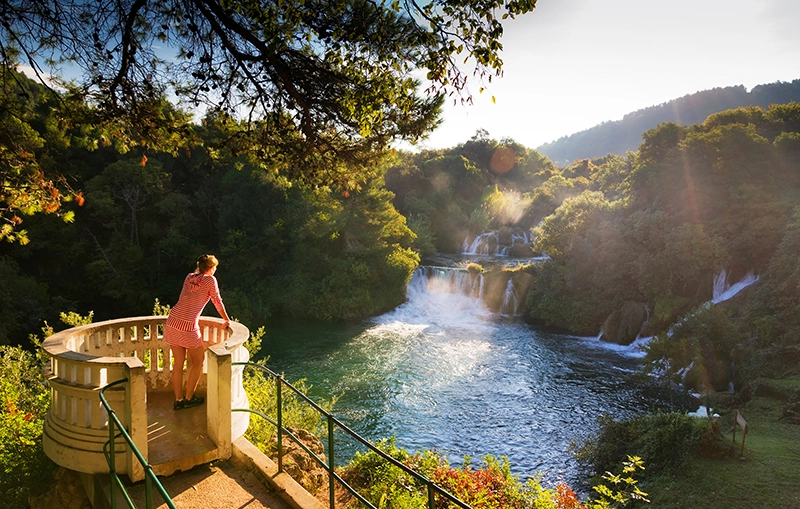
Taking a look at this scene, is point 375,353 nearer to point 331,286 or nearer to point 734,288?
point 331,286

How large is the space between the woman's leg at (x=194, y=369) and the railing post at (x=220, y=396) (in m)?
0.46

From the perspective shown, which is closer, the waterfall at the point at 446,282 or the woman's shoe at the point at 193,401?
the woman's shoe at the point at 193,401

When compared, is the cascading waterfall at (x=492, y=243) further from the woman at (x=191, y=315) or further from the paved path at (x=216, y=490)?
the paved path at (x=216, y=490)

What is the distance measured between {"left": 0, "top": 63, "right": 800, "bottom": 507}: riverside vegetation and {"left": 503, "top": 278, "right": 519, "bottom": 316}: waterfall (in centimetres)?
56

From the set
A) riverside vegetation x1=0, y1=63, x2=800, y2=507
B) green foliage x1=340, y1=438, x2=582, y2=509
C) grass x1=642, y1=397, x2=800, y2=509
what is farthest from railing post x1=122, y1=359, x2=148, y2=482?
riverside vegetation x1=0, y1=63, x2=800, y2=507

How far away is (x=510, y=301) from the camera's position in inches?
904

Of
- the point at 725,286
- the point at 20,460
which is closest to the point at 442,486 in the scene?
the point at 20,460

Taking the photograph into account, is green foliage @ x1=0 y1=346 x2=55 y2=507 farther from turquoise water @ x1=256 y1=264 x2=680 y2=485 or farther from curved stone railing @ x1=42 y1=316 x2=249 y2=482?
turquoise water @ x1=256 y1=264 x2=680 y2=485

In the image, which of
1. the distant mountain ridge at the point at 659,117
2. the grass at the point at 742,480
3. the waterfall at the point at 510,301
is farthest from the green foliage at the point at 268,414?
the distant mountain ridge at the point at 659,117

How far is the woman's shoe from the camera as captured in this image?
203 inches

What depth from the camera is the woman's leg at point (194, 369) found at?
4977 millimetres

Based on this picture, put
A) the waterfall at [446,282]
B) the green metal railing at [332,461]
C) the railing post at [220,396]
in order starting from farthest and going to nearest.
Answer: the waterfall at [446,282] → the railing post at [220,396] → the green metal railing at [332,461]

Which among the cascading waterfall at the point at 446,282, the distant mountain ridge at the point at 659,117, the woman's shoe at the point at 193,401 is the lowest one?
the cascading waterfall at the point at 446,282

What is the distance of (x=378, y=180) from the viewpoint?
23.7m
